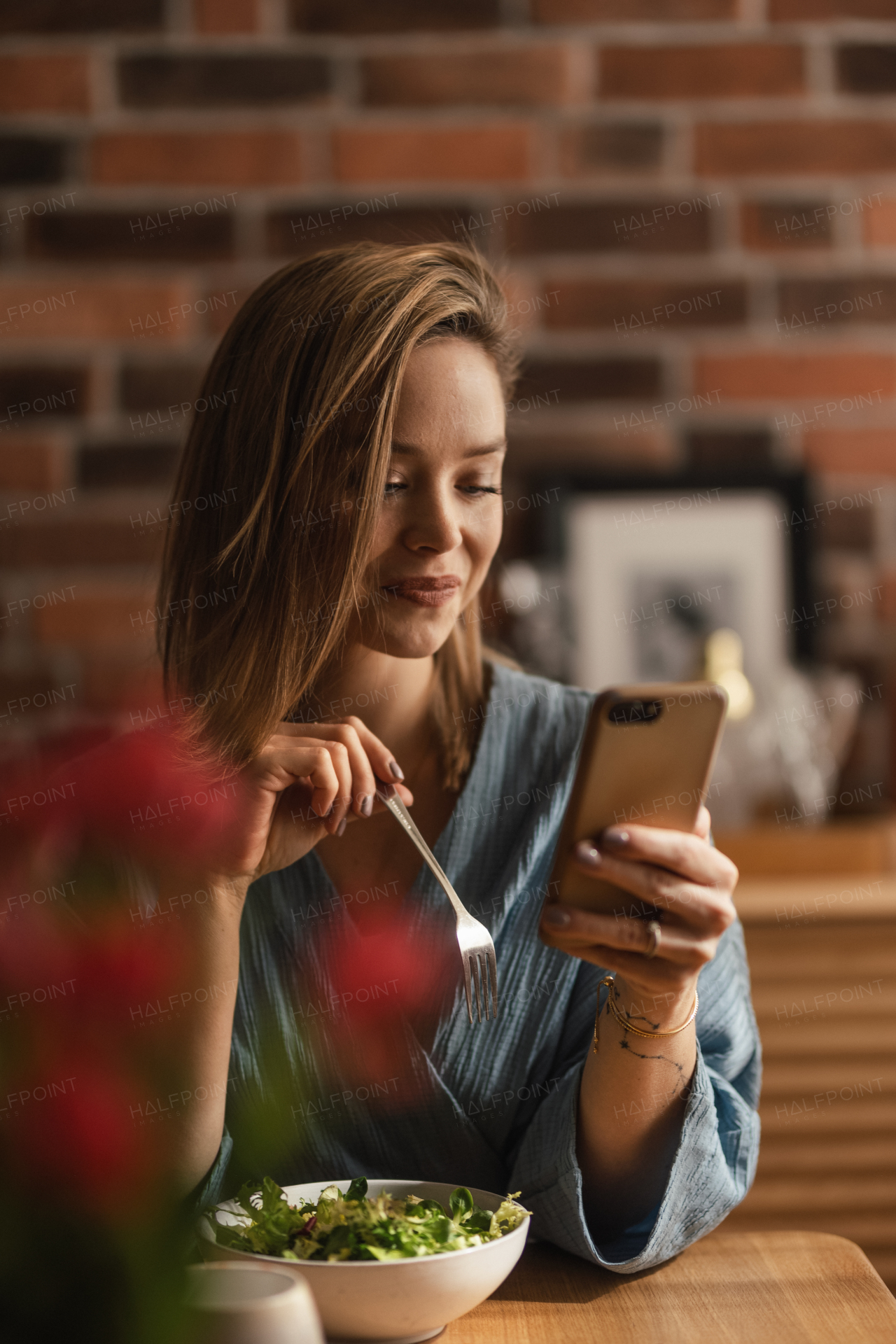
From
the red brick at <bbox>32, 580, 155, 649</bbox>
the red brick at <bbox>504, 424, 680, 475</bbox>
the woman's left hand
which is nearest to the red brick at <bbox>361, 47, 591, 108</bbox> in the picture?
the red brick at <bbox>504, 424, 680, 475</bbox>

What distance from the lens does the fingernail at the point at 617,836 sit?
0.79m

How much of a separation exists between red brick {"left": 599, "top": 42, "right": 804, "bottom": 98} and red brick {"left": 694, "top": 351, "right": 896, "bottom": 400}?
0.44m

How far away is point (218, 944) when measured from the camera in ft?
3.19

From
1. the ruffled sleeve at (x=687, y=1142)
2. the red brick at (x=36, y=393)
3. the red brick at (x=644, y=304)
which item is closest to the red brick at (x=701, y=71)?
the red brick at (x=644, y=304)

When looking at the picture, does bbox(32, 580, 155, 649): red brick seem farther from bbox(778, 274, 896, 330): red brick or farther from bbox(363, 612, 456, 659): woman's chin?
bbox(778, 274, 896, 330): red brick

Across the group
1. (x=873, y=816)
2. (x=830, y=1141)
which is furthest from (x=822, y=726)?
(x=830, y=1141)

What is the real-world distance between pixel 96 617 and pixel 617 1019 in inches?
53.4

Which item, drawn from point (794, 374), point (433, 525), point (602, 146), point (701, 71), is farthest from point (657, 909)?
point (701, 71)

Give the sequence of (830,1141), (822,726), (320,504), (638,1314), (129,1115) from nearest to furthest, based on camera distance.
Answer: (129,1115) → (638,1314) → (320,504) → (830,1141) → (822,726)

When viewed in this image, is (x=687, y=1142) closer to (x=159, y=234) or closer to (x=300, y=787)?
(x=300, y=787)

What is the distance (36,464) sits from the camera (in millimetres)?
2047

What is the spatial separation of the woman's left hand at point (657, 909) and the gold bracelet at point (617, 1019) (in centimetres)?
9

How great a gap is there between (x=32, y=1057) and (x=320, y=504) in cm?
77

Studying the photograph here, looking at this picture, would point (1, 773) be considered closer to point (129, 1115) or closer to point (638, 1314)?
point (129, 1115)
